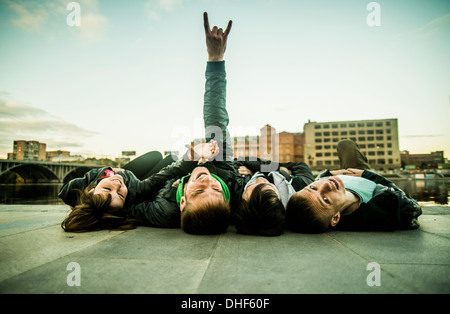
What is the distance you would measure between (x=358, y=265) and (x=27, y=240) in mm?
2815

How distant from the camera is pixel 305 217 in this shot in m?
2.34

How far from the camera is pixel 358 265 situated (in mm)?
1400

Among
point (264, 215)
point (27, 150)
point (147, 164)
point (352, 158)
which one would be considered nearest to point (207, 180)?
point (264, 215)

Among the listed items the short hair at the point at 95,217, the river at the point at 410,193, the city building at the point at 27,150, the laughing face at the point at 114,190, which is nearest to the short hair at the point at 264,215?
the short hair at the point at 95,217

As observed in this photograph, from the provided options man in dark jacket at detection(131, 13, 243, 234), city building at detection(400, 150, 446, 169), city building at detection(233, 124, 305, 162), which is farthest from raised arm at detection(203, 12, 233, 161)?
city building at detection(400, 150, 446, 169)

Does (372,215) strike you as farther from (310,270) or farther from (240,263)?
(240,263)

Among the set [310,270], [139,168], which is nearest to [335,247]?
[310,270]

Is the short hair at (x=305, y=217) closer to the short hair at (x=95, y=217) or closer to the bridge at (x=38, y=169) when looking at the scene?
the short hair at (x=95, y=217)

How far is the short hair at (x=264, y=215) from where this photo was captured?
2.26 m

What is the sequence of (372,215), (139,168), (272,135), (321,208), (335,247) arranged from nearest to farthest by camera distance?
(335,247) → (321,208) → (372,215) → (139,168) → (272,135)

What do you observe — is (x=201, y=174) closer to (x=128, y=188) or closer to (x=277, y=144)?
(x=128, y=188)

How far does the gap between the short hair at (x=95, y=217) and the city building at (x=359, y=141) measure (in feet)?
256

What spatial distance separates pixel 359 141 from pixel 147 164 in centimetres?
8983

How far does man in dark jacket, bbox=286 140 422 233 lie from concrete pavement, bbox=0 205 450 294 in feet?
0.64
